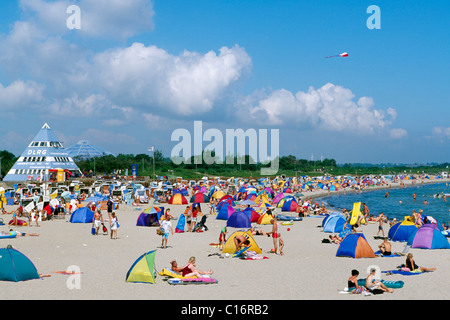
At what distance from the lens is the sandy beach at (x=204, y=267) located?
34.3 ft

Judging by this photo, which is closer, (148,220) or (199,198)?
(148,220)

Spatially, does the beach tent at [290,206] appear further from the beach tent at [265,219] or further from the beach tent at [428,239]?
the beach tent at [428,239]

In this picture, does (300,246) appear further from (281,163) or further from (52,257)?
(281,163)

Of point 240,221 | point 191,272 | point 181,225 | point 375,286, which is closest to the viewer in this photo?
point 375,286

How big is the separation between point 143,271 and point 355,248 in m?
7.26

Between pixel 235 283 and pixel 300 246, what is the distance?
6974 millimetres

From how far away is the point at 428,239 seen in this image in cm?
1683

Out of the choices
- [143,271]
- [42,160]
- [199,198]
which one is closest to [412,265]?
[143,271]

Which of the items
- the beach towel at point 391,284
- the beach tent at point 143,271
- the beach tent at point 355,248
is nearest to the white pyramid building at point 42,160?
the beach tent at point 355,248

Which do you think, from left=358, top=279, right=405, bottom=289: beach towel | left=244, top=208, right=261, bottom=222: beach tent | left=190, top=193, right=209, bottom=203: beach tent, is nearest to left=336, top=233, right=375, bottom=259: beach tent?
left=358, top=279, right=405, bottom=289: beach towel

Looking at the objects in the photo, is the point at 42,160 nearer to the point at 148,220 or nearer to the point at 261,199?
the point at 261,199

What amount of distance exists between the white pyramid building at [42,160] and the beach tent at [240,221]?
39.4 metres

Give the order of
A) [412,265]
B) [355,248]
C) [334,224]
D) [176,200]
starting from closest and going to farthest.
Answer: [412,265] → [355,248] → [334,224] → [176,200]
